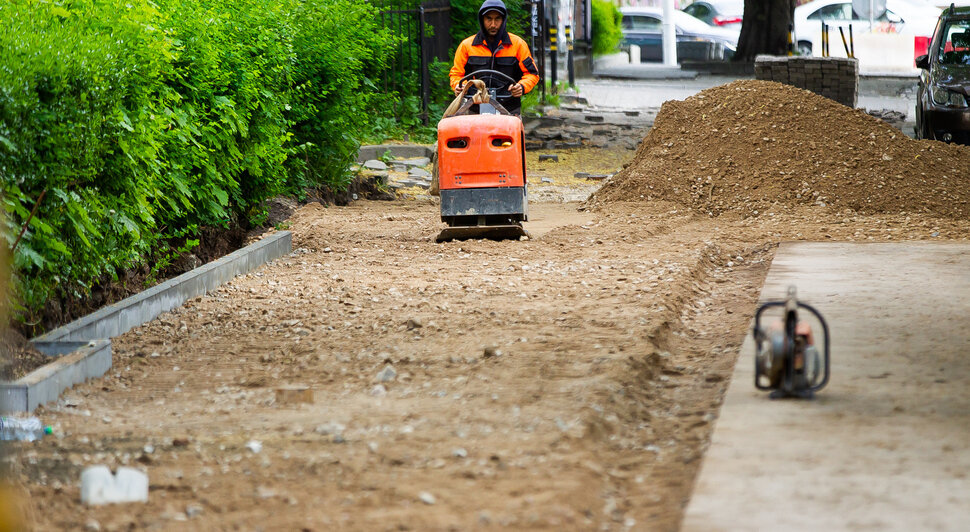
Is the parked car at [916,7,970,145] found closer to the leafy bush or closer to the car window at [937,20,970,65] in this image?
the car window at [937,20,970,65]

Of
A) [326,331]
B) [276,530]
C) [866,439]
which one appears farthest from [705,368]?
[276,530]

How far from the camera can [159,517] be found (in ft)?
12.4

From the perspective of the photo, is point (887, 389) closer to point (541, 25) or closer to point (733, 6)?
point (541, 25)

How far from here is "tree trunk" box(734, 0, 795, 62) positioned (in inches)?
1201

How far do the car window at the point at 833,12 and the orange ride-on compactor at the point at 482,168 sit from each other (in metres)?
28.4

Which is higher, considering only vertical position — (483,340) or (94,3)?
(94,3)

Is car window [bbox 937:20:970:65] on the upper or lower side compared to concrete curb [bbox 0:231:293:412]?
upper

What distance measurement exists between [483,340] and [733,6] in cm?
3671

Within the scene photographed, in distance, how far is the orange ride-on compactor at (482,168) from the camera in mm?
9734

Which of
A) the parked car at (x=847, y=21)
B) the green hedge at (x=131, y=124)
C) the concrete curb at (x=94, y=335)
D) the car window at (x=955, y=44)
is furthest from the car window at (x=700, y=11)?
the concrete curb at (x=94, y=335)

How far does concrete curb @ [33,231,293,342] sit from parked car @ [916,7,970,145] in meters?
9.12

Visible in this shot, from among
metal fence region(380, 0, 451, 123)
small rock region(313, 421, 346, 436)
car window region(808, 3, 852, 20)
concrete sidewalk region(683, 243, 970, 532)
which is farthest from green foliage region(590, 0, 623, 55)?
small rock region(313, 421, 346, 436)

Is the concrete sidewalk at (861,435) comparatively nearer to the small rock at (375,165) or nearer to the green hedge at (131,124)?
the green hedge at (131,124)

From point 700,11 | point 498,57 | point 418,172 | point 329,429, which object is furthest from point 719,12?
point 329,429
